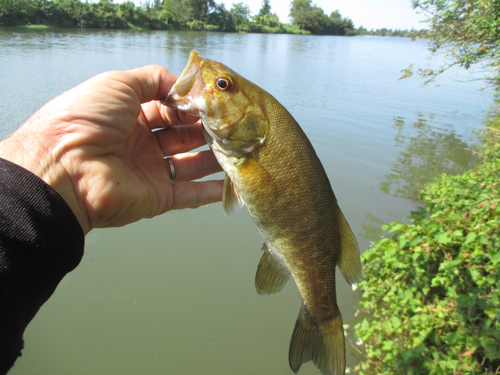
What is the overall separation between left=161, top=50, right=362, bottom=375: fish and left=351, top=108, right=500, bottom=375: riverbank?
1.11 m

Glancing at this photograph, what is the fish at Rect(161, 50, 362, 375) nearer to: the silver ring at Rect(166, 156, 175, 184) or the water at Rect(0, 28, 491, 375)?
the silver ring at Rect(166, 156, 175, 184)

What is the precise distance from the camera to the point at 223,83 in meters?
2.00

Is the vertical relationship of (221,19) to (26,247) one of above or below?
above

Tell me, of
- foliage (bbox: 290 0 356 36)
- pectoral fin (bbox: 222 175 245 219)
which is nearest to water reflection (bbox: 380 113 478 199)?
pectoral fin (bbox: 222 175 245 219)

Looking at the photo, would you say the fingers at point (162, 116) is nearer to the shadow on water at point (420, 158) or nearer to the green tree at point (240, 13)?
the shadow on water at point (420, 158)

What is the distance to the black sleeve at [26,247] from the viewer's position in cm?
150

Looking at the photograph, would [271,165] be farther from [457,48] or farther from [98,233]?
[457,48]

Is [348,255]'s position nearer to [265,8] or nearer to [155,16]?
[155,16]

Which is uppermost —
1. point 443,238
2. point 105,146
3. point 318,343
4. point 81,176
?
point 105,146

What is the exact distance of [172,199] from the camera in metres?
2.71

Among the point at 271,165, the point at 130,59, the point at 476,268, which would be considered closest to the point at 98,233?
the point at 271,165

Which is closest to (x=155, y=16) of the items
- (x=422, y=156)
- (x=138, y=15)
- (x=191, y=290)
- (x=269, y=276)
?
(x=138, y=15)

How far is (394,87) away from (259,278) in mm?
17532

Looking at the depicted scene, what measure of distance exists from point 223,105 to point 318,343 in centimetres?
163
